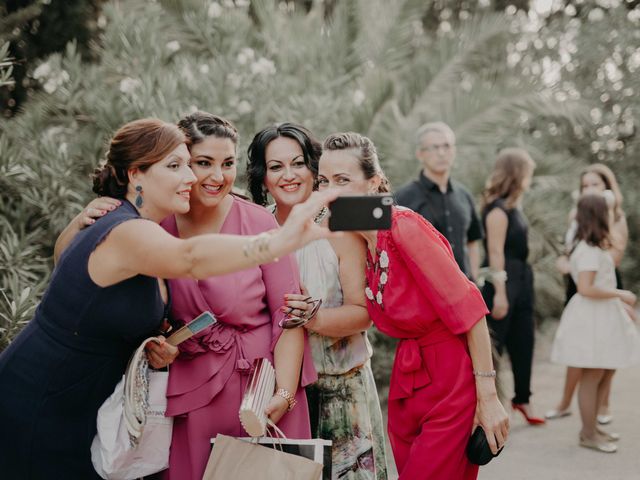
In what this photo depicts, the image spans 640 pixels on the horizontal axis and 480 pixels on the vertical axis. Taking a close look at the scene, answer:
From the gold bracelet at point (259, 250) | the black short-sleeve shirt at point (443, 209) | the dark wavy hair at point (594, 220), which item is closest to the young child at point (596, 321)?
the dark wavy hair at point (594, 220)

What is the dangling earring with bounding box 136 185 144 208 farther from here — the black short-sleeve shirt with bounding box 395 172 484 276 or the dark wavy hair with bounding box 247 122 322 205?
the black short-sleeve shirt with bounding box 395 172 484 276

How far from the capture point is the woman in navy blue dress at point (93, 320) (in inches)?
89.4

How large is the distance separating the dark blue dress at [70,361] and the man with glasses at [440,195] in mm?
3550

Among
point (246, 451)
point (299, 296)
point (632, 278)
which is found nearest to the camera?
point (246, 451)

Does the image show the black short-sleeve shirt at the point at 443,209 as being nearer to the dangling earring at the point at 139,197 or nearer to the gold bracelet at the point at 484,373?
the gold bracelet at the point at 484,373

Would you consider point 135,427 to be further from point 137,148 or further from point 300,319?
point 137,148

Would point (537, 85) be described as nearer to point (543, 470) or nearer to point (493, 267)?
point (493, 267)

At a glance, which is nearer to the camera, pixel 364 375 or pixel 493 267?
pixel 364 375

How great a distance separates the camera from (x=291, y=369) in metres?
2.72

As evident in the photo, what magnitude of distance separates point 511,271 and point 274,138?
11.8 feet

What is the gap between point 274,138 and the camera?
3.28m

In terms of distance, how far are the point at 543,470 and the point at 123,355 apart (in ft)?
11.4

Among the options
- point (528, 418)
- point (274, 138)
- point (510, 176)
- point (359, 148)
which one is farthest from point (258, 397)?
point (510, 176)

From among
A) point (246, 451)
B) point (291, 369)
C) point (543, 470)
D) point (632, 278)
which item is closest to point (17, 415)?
point (246, 451)
